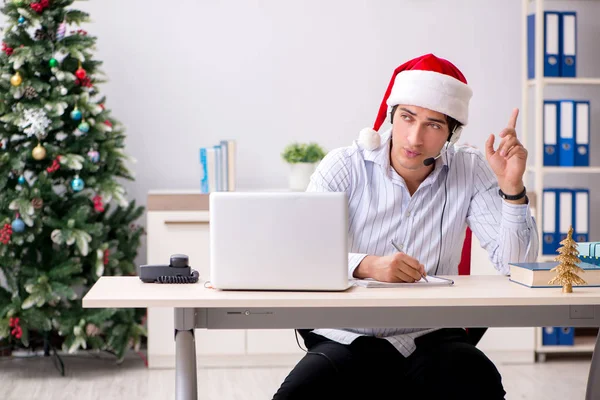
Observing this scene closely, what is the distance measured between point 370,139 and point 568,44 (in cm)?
228

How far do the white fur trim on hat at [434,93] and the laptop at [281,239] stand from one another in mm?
562

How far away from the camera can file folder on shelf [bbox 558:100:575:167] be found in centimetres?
421

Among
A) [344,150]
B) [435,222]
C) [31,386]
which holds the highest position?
[344,150]

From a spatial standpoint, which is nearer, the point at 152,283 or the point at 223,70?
the point at 152,283

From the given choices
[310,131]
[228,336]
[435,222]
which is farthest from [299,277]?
[310,131]

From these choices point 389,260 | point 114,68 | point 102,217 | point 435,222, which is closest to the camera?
point 389,260

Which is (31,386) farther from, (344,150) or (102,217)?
(344,150)

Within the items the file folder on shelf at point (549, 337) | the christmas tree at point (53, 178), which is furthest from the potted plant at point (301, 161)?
the file folder on shelf at point (549, 337)

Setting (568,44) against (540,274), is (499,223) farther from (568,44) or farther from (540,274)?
(568,44)

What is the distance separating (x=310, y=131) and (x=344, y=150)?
212 centimetres

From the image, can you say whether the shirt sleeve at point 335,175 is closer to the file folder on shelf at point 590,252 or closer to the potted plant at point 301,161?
the file folder on shelf at point 590,252

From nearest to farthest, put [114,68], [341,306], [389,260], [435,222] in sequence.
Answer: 1. [341,306]
2. [389,260]
3. [435,222]
4. [114,68]

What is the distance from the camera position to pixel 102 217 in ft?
13.5

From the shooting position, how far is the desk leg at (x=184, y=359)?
6.49 ft
